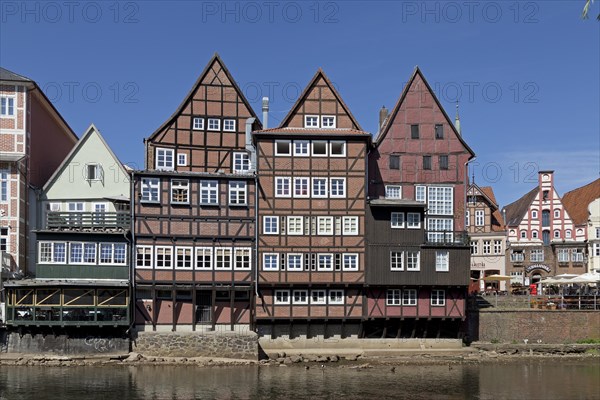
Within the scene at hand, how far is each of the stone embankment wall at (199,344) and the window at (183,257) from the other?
424 cm

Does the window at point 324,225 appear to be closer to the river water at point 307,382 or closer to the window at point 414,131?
the river water at point 307,382

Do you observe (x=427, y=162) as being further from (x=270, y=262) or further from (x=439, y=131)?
(x=270, y=262)

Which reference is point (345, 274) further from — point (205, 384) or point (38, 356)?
point (38, 356)

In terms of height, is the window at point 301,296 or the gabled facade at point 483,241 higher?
the gabled facade at point 483,241

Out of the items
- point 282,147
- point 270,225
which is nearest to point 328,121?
point 282,147

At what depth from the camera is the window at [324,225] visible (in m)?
51.5

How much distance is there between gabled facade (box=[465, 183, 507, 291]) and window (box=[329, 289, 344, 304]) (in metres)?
21.7

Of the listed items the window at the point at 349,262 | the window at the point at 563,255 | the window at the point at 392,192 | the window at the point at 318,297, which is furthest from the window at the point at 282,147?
the window at the point at 563,255

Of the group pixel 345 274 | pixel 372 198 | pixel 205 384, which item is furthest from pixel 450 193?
pixel 205 384

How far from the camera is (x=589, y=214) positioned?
7038cm

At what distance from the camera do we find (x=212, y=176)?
166ft

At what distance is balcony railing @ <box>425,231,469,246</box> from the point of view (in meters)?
52.4

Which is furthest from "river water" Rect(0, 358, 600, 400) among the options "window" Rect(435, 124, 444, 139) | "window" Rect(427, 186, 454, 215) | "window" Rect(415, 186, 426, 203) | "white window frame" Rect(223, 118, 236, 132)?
"white window frame" Rect(223, 118, 236, 132)

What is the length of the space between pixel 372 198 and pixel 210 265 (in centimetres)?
1244
